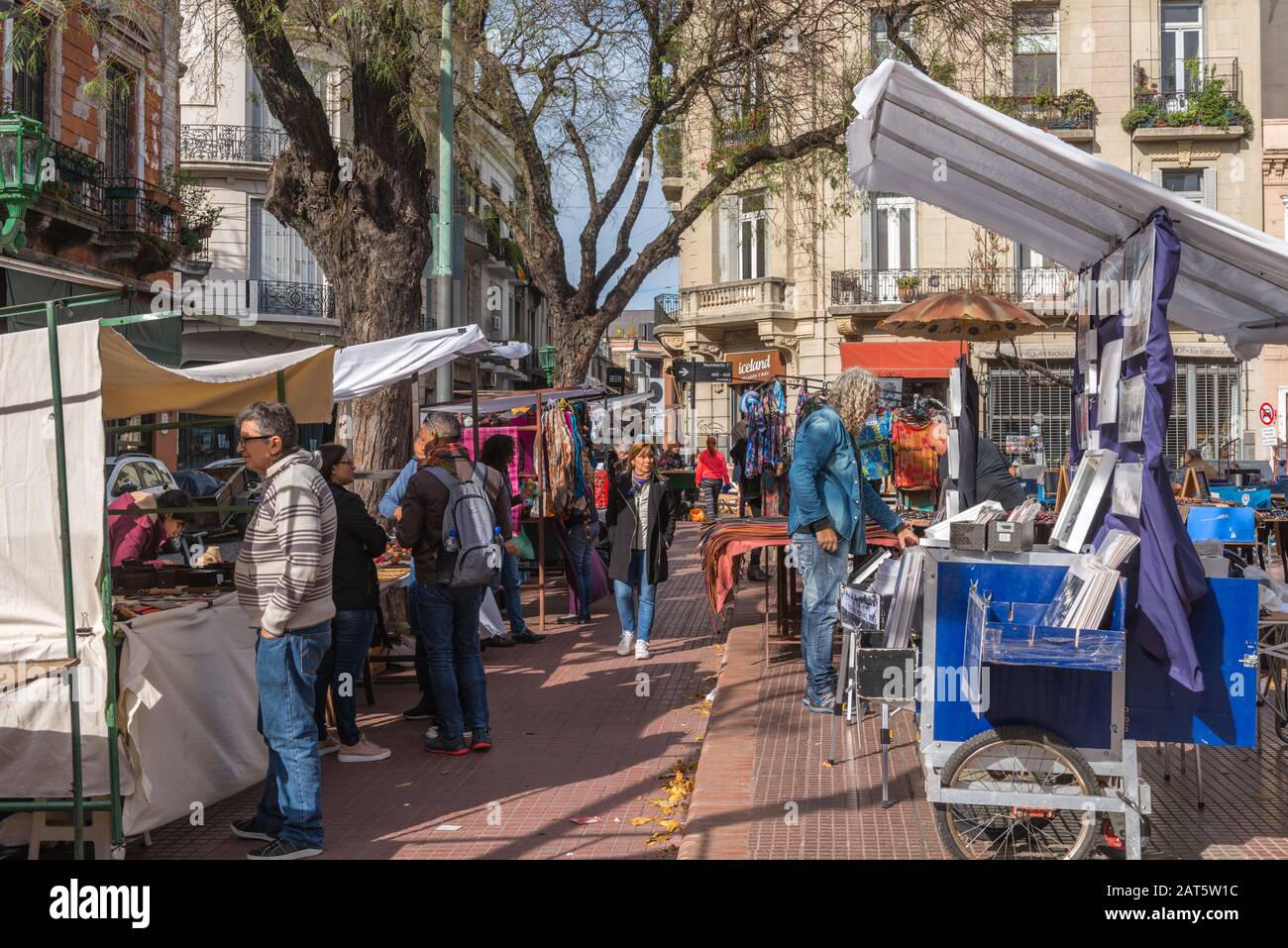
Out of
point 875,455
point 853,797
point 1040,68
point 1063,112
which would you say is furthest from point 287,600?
point 1040,68

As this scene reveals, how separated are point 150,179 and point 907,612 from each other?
22.8 metres

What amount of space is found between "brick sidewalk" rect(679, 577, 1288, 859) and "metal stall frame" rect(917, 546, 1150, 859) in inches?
16.2

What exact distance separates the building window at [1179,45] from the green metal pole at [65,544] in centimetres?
2994

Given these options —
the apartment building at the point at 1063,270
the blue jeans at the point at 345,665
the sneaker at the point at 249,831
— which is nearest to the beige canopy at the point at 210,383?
the blue jeans at the point at 345,665

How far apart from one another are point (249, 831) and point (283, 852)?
1.51ft

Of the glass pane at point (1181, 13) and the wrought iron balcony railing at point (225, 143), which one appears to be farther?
the wrought iron balcony railing at point (225, 143)

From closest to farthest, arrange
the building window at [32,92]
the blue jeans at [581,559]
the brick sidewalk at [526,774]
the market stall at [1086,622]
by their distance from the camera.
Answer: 1. the market stall at [1086,622]
2. the brick sidewalk at [526,774]
3. the blue jeans at [581,559]
4. the building window at [32,92]

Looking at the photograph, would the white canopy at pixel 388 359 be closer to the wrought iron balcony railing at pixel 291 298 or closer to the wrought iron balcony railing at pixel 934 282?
the wrought iron balcony railing at pixel 934 282

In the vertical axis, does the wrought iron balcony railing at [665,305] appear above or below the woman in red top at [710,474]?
above

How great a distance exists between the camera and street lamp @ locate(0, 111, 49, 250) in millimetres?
8133

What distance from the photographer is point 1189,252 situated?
19.3 ft

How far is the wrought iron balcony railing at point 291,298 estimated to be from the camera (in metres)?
33.1

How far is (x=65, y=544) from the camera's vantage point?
5066 millimetres

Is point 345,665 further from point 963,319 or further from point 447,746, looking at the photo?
point 963,319
